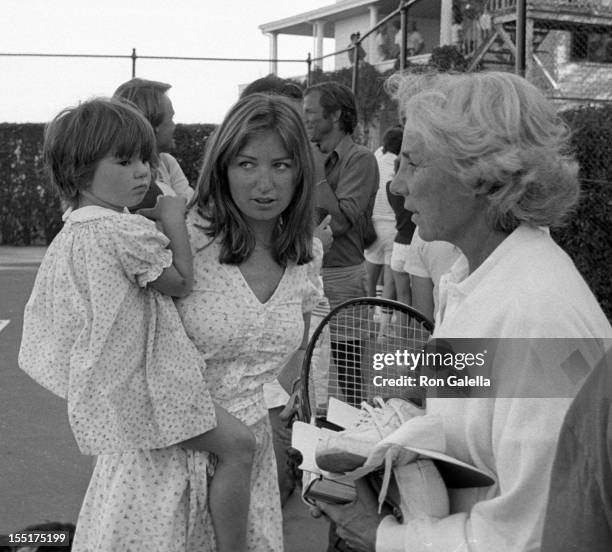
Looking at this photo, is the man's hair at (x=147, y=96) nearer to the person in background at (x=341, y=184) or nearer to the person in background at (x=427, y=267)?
the person in background at (x=341, y=184)

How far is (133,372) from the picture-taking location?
236cm

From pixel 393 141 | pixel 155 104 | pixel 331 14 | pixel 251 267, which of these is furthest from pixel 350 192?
pixel 331 14

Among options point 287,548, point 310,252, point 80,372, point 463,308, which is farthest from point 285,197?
point 287,548

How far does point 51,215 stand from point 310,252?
1599 centimetres

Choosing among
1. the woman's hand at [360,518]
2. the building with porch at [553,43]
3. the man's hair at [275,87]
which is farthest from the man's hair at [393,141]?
the woman's hand at [360,518]

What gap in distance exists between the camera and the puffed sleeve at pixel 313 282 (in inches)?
107

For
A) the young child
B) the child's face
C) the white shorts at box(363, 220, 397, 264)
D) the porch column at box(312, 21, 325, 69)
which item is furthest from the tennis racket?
the porch column at box(312, 21, 325, 69)

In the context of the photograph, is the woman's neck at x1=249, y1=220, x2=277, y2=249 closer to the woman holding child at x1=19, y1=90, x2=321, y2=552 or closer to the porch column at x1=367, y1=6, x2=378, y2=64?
the woman holding child at x1=19, y1=90, x2=321, y2=552

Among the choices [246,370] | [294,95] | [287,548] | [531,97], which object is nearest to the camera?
[531,97]

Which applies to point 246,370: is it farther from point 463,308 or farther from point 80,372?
point 463,308

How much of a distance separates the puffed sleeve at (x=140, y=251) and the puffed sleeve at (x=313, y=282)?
0.51 metres

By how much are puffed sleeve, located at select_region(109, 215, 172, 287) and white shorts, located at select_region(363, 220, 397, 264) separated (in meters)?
4.93

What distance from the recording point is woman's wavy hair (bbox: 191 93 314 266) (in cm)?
A: 248

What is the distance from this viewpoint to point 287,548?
4.13 meters
